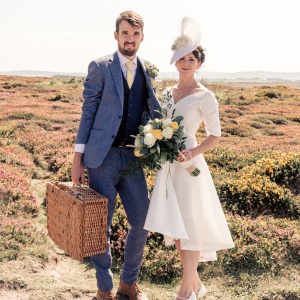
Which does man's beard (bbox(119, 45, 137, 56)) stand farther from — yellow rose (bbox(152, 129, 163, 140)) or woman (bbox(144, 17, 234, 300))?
yellow rose (bbox(152, 129, 163, 140))

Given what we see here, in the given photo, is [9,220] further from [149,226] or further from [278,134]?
[278,134]

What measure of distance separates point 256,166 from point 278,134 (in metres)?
9.42

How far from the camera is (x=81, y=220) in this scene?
4.22 metres

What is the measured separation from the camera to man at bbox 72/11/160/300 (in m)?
4.41

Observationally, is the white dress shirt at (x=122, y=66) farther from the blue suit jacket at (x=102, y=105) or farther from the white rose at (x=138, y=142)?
the white rose at (x=138, y=142)

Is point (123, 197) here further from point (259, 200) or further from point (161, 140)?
point (259, 200)

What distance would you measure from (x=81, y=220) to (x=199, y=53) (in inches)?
80.9

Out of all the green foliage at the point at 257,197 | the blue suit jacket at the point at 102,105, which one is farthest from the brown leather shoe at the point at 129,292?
the green foliage at the point at 257,197

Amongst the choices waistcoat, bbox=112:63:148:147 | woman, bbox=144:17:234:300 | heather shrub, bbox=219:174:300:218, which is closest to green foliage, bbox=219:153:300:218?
heather shrub, bbox=219:174:300:218

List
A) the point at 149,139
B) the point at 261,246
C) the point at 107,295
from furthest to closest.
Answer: the point at 261,246 < the point at 107,295 < the point at 149,139

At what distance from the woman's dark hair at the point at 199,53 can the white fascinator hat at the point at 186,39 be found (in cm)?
5

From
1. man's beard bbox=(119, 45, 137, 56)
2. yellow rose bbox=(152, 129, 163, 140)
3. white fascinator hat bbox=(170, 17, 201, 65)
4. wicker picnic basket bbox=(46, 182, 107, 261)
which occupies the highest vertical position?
white fascinator hat bbox=(170, 17, 201, 65)

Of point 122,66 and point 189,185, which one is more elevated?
point 122,66

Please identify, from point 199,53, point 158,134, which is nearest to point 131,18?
point 199,53
